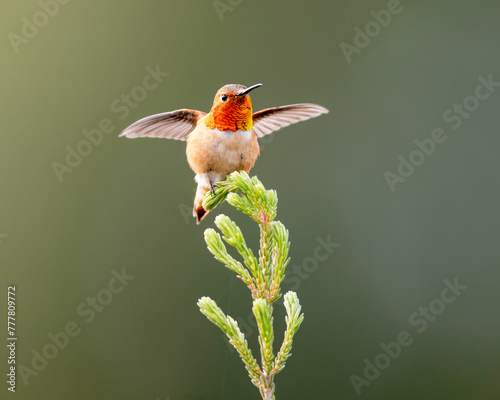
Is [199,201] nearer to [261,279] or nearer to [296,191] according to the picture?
[261,279]

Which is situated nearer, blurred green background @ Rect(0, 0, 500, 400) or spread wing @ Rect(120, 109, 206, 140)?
spread wing @ Rect(120, 109, 206, 140)

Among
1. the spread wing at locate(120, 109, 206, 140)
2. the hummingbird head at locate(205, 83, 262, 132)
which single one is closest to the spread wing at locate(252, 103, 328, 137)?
the hummingbird head at locate(205, 83, 262, 132)

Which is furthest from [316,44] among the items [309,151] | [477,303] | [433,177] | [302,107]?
[302,107]

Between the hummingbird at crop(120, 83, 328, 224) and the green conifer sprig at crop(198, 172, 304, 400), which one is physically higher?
the hummingbird at crop(120, 83, 328, 224)

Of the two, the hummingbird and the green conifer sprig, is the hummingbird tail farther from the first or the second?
the green conifer sprig

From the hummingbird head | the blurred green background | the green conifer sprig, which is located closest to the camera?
the green conifer sprig

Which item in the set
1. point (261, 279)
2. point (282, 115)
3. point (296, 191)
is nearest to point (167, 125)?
point (282, 115)

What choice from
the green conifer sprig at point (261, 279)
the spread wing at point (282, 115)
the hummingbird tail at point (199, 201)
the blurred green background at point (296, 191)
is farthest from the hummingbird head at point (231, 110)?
the blurred green background at point (296, 191)
